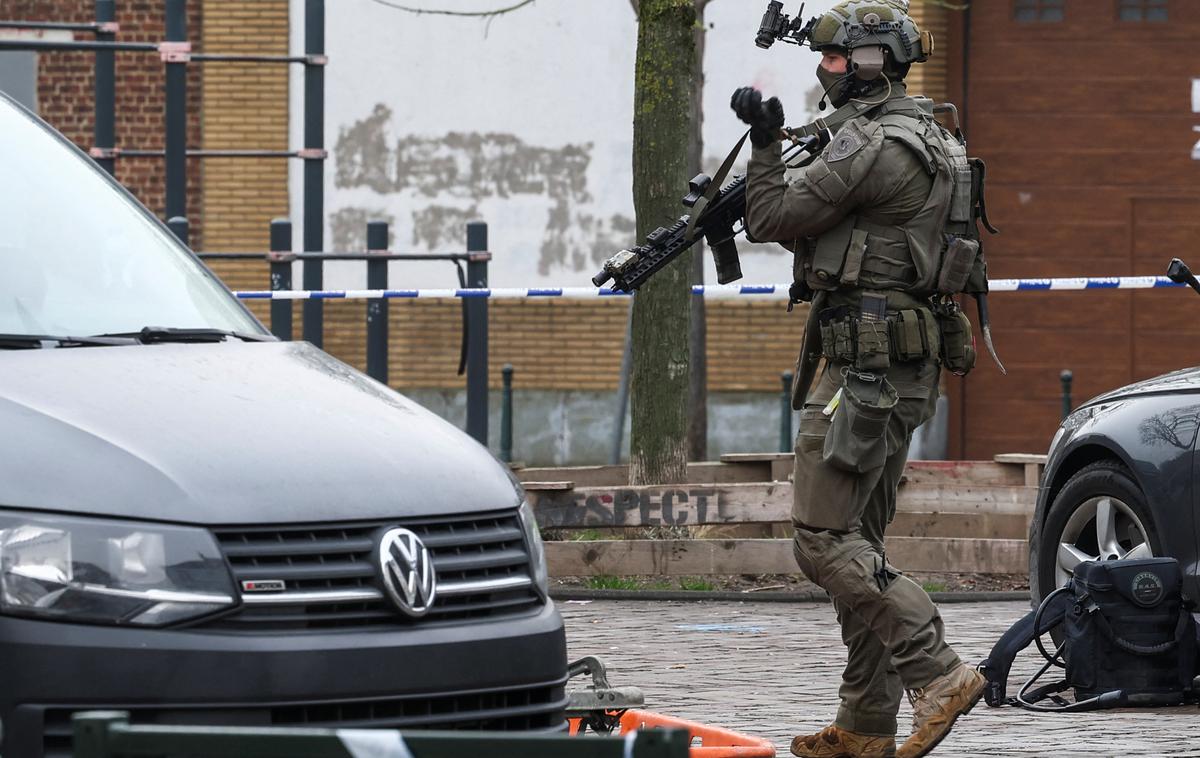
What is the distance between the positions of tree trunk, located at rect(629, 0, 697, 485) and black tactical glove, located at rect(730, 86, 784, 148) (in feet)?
17.8

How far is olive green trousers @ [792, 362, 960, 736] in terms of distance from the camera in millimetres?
6102

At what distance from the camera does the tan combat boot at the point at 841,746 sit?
20.4 feet

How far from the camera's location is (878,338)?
6059 mm

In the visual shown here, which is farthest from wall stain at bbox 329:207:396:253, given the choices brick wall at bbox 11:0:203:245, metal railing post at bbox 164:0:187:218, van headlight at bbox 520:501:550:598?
van headlight at bbox 520:501:550:598

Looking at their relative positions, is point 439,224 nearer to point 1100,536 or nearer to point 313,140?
point 313,140

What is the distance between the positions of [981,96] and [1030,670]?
12.2 meters

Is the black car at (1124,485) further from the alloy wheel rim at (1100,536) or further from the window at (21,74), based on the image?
the window at (21,74)

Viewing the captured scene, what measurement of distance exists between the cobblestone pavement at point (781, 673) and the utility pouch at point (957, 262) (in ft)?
4.50

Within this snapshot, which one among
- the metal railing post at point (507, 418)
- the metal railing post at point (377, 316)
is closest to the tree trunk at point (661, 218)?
the metal railing post at point (377, 316)

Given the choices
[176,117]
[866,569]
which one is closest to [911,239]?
[866,569]

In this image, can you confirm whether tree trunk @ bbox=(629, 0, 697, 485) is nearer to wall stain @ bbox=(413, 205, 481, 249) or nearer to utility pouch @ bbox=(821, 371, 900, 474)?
utility pouch @ bbox=(821, 371, 900, 474)

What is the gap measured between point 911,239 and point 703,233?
2.07ft

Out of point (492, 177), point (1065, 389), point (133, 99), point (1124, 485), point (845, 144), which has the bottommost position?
point (1065, 389)

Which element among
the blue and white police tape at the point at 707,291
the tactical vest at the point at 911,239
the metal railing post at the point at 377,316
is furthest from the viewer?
the metal railing post at the point at 377,316
